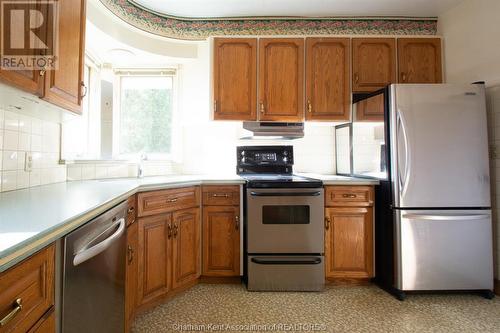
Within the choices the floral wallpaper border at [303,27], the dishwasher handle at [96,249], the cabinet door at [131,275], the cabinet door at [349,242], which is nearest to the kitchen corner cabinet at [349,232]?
the cabinet door at [349,242]

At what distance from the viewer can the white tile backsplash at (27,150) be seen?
4.35 feet

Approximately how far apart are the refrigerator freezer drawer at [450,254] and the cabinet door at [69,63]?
2.35m

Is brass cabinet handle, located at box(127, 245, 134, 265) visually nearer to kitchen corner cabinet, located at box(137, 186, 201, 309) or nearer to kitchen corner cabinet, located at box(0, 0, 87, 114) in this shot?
kitchen corner cabinet, located at box(137, 186, 201, 309)

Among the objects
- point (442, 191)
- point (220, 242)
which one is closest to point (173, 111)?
point (220, 242)

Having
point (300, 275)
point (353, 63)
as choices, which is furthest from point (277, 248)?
point (353, 63)

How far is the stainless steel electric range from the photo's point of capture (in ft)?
6.52

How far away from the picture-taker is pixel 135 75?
261 centimetres

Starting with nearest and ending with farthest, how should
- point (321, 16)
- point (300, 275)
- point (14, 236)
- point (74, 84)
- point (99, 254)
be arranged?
point (14, 236) → point (99, 254) → point (74, 84) → point (300, 275) → point (321, 16)

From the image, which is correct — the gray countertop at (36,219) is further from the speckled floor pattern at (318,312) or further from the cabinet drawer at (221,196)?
the speckled floor pattern at (318,312)

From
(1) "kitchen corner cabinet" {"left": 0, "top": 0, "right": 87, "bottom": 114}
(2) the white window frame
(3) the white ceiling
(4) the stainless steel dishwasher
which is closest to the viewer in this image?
(4) the stainless steel dishwasher

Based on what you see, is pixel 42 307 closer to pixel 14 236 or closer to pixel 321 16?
pixel 14 236

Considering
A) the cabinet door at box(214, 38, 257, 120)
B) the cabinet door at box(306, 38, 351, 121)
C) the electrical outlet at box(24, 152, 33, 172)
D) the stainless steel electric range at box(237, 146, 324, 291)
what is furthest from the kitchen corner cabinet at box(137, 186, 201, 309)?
the cabinet door at box(306, 38, 351, 121)

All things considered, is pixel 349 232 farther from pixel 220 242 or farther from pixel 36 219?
pixel 36 219

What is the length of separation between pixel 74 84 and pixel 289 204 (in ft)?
5.35
